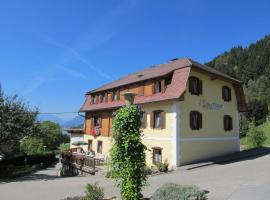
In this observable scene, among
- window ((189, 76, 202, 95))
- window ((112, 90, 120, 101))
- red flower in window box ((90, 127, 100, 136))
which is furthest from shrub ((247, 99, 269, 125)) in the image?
window ((189, 76, 202, 95))

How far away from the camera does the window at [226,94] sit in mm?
28048

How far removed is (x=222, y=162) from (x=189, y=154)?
7.91ft

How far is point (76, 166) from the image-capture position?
93.5 feet

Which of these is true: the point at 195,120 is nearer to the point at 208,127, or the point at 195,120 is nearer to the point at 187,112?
the point at 187,112

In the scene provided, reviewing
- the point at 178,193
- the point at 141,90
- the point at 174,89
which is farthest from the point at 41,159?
the point at 178,193

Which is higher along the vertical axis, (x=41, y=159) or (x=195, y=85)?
(x=195, y=85)

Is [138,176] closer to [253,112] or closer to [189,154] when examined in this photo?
[189,154]

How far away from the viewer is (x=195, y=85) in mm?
25094

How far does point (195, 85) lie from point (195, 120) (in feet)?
8.82

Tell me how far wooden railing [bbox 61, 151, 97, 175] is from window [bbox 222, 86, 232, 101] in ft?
40.4

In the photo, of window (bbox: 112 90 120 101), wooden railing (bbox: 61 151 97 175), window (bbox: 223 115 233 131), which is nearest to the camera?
wooden railing (bbox: 61 151 97 175)

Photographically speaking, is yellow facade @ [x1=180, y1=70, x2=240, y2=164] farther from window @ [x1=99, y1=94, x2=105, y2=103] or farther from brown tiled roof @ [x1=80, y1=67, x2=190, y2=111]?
window @ [x1=99, y1=94, x2=105, y2=103]

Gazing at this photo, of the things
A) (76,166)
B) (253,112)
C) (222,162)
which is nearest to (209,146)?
(222,162)

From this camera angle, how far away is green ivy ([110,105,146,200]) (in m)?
A: 10.5
